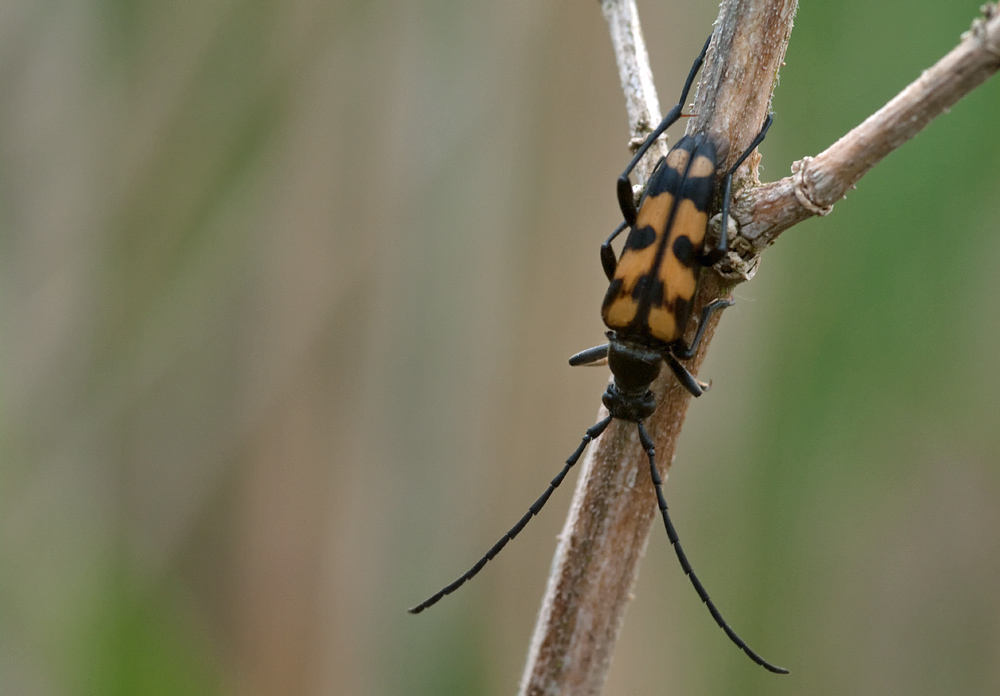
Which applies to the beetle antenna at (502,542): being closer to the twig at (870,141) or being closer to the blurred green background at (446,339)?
the twig at (870,141)

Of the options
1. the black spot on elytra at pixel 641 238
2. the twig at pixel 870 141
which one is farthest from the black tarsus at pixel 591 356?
the twig at pixel 870 141

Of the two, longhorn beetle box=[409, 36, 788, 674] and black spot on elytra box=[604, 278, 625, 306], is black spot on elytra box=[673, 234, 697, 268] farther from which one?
black spot on elytra box=[604, 278, 625, 306]

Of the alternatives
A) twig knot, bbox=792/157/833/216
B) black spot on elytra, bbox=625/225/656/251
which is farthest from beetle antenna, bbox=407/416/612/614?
twig knot, bbox=792/157/833/216

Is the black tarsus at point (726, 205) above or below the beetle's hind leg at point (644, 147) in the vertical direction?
below

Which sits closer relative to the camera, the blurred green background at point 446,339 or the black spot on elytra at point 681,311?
the black spot on elytra at point 681,311

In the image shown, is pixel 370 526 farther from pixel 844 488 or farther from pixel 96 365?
pixel 844 488

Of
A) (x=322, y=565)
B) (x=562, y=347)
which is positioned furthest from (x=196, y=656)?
(x=562, y=347)

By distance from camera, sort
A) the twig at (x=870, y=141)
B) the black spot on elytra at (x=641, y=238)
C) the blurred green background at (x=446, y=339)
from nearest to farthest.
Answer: the twig at (x=870, y=141) → the black spot on elytra at (x=641, y=238) → the blurred green background at (x=446, y=339)

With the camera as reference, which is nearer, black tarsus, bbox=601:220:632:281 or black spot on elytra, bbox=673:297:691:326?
black spot on elytra, bbox=673:297:691:326
